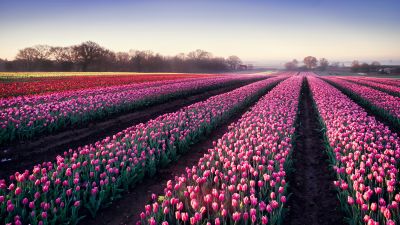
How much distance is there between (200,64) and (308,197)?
103449mm

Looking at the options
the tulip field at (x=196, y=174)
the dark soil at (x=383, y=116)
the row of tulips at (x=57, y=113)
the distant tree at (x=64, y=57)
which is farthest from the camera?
the distant tree at (x=64, y=57)

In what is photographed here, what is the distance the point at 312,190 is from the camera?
5.74 m

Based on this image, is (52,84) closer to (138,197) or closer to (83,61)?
(138,197)

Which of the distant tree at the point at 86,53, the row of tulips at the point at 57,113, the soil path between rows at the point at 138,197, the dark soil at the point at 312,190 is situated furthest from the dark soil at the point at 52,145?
the distant tree at the point at 86,53

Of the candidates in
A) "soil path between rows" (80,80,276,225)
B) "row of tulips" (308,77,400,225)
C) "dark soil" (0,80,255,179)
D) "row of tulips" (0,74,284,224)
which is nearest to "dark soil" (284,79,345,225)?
"row of tulips" (308,77,400,225)

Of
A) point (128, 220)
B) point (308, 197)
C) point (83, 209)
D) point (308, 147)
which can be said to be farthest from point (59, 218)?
point (308, 147)

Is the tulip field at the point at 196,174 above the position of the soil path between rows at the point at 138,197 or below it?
above

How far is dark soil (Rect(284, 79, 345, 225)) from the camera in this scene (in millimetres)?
4691

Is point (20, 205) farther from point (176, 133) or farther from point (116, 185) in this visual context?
point (176, 133)

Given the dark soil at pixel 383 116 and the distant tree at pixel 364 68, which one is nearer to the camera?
the dark soil at pixel 383 116

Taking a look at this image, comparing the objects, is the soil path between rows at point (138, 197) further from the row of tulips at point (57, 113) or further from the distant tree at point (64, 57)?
the distant tree at point (64, 57)

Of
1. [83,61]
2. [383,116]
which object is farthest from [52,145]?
[83,61]

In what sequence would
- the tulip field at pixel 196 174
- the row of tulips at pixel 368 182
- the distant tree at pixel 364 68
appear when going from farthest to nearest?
1. the distant tree at pixel 364 68
2. the tulip field at pixel 196 174
3. the row of tulips at pixel 368 182

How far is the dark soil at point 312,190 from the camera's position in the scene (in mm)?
4691
